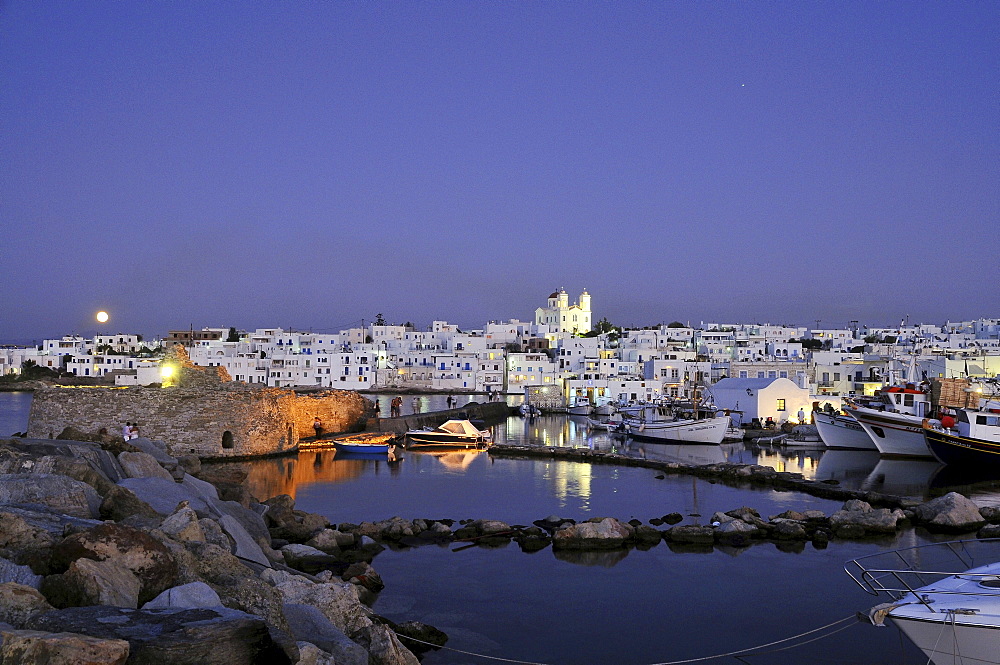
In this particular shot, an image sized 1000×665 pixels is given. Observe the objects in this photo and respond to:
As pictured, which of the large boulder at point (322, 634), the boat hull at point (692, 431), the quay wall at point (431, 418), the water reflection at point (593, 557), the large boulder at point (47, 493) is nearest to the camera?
the large boulder at point (322, 634)

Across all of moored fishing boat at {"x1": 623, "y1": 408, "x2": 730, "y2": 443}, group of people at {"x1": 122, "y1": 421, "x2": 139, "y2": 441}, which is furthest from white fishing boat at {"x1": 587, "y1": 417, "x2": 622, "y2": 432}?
group of people at {"x1": 122, "y1": 421, "x2": 139, "y2": 441}

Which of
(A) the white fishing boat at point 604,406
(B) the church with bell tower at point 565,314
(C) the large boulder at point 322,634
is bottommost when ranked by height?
(C) the large boulder at point 322,634

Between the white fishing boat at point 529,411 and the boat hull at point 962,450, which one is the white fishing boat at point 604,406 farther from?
the boat hull at point 962,450

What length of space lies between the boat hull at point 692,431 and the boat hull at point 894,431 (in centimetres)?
465

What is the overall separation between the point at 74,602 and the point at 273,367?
65699 mm

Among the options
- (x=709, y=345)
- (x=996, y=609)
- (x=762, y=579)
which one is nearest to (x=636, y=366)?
(x=709, y=345)

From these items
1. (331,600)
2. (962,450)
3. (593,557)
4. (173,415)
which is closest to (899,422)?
(962,450)

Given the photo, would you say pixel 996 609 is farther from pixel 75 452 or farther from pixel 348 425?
pixel 348 425

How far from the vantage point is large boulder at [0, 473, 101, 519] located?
7145 millimetres

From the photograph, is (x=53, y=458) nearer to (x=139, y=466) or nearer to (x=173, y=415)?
(x=139, y=466)

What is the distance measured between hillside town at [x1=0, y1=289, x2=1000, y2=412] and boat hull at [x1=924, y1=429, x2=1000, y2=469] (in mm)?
15657

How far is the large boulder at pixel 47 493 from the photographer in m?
7.14

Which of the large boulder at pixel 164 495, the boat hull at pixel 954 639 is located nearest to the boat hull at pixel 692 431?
the large boulder at pixel 164 495

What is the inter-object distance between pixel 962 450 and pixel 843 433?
5.68 meters
